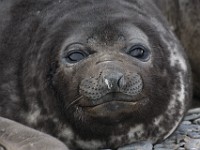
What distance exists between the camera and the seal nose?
17.3 feet

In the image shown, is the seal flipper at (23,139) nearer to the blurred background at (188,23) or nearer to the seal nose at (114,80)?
the seal nose at (114,80)

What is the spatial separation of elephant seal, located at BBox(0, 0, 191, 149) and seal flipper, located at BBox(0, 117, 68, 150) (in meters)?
0.49

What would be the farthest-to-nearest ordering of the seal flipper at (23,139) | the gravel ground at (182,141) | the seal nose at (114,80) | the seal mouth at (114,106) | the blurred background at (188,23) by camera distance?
the blurred background at (188,23)
the gravel ground at (182,141)
the seal mouth at (114,106)
the seal nose at (114,80)
the seal flipper at (23,139)

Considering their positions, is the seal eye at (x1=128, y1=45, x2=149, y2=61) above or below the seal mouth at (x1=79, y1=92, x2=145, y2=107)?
above

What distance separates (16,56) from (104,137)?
1108mm

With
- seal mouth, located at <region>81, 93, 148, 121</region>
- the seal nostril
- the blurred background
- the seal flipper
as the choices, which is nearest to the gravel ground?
seal mouth, located at <region>81, 93, 148, 121</region>

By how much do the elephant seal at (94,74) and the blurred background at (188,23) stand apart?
5.62 ft

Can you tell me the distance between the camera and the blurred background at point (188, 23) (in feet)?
26.8

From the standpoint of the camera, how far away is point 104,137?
5.78 meters

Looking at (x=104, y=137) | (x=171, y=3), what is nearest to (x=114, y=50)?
(x=104, y=137)

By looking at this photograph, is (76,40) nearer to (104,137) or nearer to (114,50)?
(114,50)

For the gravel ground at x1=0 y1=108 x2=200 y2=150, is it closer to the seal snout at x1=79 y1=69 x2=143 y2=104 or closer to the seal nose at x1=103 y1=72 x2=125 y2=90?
the seal snout at x1=79 y1=69 x2=143 y2=104

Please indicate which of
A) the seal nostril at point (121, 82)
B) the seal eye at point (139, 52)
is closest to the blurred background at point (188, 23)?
the seal eye at point (139, 52)

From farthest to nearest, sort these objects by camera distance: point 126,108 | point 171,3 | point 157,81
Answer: point 171,3
point 157,81
point 126,108
